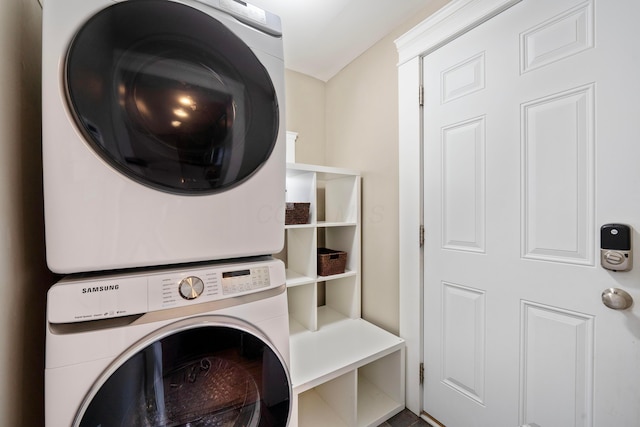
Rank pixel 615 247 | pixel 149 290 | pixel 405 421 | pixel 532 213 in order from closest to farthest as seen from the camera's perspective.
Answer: pixel 149 290 → pixel 615 247 → pixel 532 213 → pixel 405 421

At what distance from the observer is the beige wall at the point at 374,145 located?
1.57m

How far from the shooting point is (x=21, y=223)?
64cm

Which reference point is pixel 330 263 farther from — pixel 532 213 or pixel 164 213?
pixel 164 213

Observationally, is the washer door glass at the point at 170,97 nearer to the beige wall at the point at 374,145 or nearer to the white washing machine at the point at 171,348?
the white washing machine at the point at 171,348

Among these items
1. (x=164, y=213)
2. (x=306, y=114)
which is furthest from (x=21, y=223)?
(x=306, y=114)

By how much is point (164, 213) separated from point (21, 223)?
358 mm

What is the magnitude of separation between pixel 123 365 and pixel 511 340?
134cm

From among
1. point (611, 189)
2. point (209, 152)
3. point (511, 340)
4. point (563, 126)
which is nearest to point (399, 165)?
point (563, 126)

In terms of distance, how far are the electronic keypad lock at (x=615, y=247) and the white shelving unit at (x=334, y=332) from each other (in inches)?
38.2

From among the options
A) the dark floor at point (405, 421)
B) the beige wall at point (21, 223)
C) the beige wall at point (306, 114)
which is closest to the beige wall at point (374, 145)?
the beige wall at point (306, 114)

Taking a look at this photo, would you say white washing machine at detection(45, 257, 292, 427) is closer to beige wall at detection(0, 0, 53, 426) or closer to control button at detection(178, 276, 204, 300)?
control button at detection(178, 276, 204, 300)

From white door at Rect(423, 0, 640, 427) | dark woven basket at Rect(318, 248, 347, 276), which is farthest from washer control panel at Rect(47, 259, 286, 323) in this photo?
white door at Rect(423, 0, 640, 427)

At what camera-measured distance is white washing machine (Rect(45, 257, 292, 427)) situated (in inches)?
20.7

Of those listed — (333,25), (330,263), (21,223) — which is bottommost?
(330,263)
